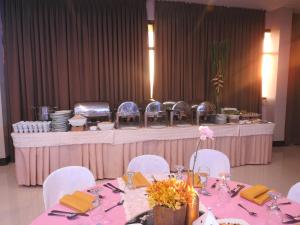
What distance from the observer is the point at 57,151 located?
122 inches

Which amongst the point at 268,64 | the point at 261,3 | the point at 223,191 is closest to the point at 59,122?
the point at 223,191

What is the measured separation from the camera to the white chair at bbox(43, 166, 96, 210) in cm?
171

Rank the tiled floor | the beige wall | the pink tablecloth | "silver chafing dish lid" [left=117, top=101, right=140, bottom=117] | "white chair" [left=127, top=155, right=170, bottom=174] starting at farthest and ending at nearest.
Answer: the beige wall < "silver chafing dish lid" [left=117, top=101, right=140, bottom=117] < the tiled floor < "white chair" [left=127, top=155, right=170, bottom=174] < the pink tablecloth

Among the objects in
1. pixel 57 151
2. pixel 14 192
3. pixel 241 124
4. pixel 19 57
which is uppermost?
pixel 19 57

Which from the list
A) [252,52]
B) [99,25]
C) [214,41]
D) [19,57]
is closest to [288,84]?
[252,52]

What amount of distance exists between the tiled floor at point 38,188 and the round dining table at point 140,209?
4.31 ft

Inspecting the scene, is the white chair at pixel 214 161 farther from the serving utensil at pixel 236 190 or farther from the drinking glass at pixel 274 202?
the drinking glass at pixel 274 202

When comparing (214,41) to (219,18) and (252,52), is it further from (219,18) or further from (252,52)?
(252,52)

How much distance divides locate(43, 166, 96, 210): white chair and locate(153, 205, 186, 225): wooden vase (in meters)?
0.76

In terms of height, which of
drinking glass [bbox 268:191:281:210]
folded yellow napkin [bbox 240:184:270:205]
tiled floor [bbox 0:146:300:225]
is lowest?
tiled floor [bbox 0:146:300:225]

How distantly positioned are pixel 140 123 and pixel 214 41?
6.81 feet

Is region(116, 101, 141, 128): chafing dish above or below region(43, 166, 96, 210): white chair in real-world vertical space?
above

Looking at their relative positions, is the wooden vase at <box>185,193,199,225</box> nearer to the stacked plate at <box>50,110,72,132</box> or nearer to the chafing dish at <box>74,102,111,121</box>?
the stacked plate at <box>50,110,72,132</box>

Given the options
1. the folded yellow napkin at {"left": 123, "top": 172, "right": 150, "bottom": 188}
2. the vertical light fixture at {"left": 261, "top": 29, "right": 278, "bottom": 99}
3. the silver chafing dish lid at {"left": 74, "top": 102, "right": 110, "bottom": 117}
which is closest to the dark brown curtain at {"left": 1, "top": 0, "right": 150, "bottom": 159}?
the silver chafing dish lid at {"left": 74, "top": 102, "right": 110, "bottom": 117}
